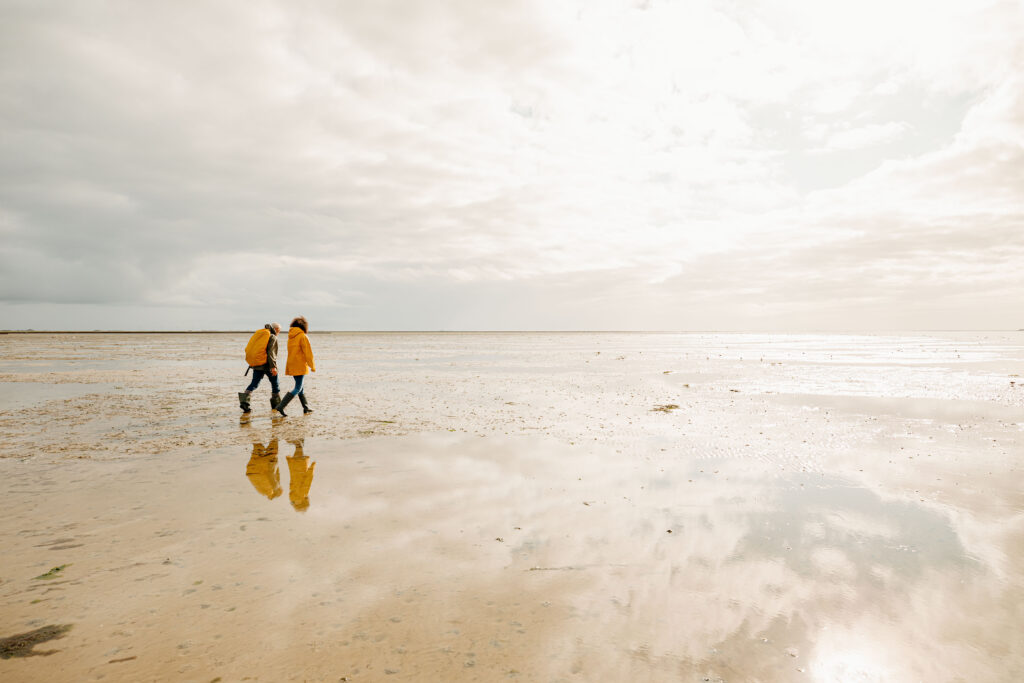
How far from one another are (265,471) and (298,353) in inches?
250

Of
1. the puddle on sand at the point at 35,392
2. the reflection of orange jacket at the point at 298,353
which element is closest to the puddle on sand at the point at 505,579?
the reflection of orange jacket at the point at 298,353

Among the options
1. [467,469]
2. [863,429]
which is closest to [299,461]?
[467,469]

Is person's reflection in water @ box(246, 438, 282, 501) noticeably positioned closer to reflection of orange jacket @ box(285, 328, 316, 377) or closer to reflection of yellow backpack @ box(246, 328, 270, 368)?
reflection of orange jacket @ box(285, 328, 316, 377)

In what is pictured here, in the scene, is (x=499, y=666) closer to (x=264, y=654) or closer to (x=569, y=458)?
(x=264, y=654)

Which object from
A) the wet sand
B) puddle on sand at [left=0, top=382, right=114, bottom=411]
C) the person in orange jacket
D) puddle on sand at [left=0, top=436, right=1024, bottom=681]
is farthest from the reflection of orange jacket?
puddle on sand at [left=0, top=382, right=114, bottom=411]

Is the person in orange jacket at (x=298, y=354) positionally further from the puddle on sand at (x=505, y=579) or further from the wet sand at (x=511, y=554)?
the puddle on sand at (x=505, y=579)

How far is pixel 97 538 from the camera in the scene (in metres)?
6.21

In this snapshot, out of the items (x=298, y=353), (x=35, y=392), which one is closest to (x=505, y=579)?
(x=298, y=353)

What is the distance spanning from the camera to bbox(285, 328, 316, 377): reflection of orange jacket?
14969 millimetres

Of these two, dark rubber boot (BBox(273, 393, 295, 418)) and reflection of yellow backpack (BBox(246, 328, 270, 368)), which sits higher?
reflection of yellow backpack (BBox(246, 328, 270, 368))

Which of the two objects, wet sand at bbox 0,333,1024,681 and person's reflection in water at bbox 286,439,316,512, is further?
person's reflection in water at bbox 286,439,316,512

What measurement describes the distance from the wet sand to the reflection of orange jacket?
251 centimetres

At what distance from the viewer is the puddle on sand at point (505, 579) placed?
4008 mm

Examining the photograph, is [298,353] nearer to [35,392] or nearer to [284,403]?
[284,403]
